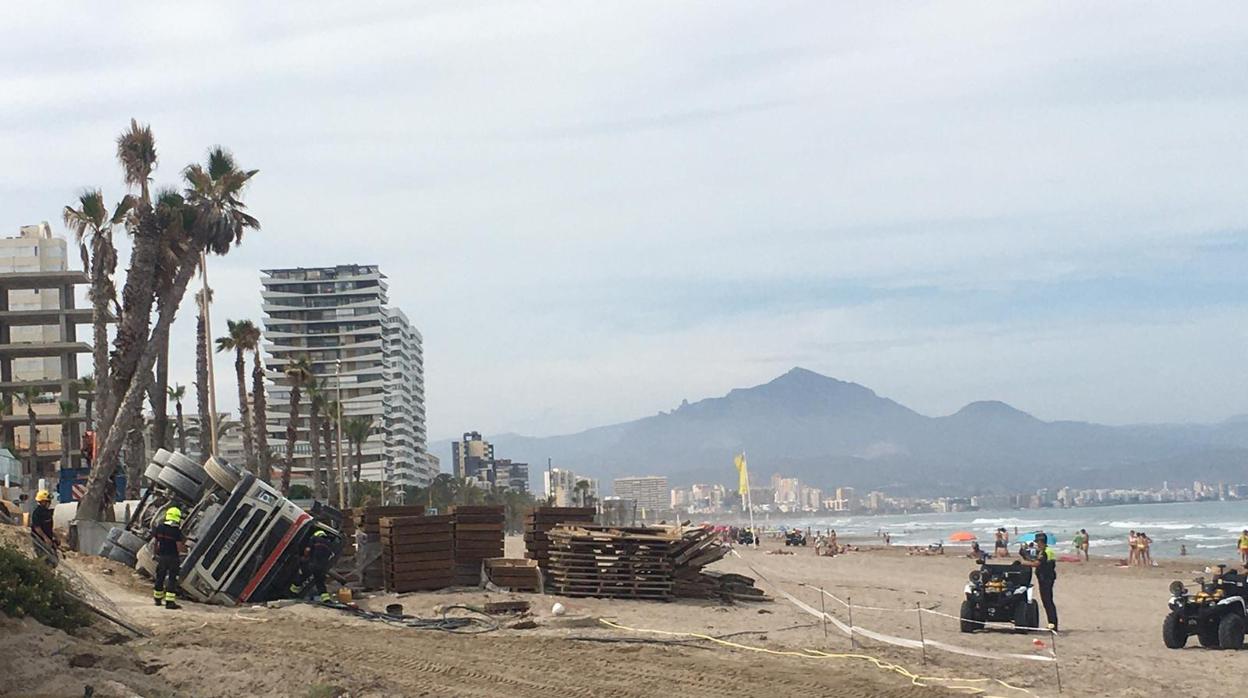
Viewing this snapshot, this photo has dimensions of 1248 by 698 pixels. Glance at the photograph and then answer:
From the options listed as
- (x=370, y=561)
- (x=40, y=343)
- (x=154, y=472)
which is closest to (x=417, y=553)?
(x=370, y=561)

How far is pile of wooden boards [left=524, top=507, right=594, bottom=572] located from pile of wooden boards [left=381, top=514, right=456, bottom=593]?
6.95 ft

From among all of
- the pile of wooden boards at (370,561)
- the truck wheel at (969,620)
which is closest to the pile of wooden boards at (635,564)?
the pile of wooden boards at (370,561)

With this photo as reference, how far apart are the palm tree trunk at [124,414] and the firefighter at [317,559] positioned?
925 cm

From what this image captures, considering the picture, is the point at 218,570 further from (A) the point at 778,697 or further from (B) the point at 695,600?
(A) the point at 778,697

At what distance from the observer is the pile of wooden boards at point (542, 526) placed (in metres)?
25.8

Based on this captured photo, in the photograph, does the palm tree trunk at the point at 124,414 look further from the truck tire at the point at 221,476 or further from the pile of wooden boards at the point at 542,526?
the pile of wooden boards at the point at 542,526

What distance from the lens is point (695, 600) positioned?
2364 cm

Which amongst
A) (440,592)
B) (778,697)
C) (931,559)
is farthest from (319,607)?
(931,559)

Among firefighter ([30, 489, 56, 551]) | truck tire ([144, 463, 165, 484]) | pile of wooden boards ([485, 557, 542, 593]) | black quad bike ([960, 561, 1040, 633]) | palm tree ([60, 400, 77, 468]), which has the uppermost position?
palm tree ([60, 400, 77, 468])

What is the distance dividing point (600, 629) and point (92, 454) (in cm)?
2249

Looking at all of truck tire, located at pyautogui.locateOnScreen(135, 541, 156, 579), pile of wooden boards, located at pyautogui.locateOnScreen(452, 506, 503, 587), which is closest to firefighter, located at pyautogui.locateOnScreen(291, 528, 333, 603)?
truck tire, located at pyautogui.locateOnScreen(135, 541, 156, 579)

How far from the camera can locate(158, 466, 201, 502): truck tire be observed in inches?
839

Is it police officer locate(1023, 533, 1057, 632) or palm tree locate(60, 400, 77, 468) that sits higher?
palm tree locate(60, 400, 77, 468)

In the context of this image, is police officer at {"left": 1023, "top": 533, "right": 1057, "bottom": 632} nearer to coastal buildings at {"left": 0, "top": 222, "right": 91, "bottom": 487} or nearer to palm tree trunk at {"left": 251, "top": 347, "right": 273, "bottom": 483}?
palm tree trunk at {"left": 251, "top": 347, "right": 273, "bottom": 483}
